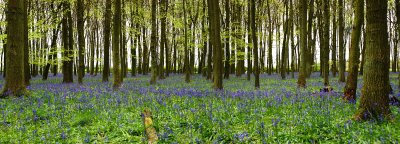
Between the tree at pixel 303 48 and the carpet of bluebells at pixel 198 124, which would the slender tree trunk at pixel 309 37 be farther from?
the carpet of bluebells at pixel 198 124

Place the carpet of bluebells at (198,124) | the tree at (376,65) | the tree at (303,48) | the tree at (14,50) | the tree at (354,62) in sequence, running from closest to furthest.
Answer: the carpet of bluebells at (198,124) → the tree at (376,65) → the tree at (354,62) → the tree at (14,50) → the tree at (303,48)

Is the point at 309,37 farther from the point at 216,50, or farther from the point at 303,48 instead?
the point at 216,50

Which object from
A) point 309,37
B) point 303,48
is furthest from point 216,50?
point 309,37

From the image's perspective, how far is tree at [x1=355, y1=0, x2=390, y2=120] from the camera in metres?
7.00

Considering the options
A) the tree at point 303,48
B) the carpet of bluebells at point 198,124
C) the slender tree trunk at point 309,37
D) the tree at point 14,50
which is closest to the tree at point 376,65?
the carpet of bluebells at point 198,124

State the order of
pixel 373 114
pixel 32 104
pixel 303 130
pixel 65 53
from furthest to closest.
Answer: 1. pixel 65 53
2. pixel 32 104
3. pixel 373 114
4. pixel 303 130

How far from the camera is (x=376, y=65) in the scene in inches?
278

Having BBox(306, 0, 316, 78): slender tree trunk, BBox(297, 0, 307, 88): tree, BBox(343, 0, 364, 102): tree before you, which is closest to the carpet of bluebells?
BBox(343, 0, 364, 102): tree

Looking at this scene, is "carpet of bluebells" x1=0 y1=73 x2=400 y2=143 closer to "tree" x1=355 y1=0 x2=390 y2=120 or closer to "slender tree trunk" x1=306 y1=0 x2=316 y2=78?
"tree" x1=355 y1=0 x2=390 y2=120

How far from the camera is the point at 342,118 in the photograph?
7.32 meters

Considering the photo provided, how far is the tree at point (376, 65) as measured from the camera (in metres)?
7.00

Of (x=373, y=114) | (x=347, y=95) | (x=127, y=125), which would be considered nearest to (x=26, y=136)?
(x=127, y=125)

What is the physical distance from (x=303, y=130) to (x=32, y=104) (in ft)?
28.7

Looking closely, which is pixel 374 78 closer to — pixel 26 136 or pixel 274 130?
pixel 274 130
